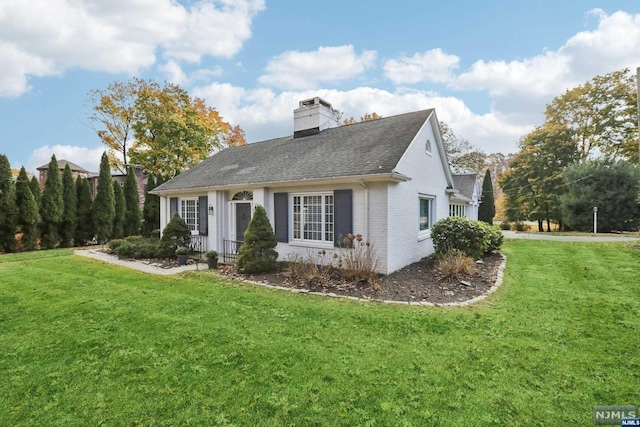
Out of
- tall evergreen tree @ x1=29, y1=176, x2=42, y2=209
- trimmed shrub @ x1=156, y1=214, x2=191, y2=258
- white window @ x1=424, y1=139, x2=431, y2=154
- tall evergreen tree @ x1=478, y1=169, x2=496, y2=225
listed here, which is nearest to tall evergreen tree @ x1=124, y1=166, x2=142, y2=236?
tall evergreen tree @ x1=29, y1=176, x2=42, y2=209

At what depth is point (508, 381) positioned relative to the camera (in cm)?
316

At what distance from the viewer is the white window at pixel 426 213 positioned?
10633mm

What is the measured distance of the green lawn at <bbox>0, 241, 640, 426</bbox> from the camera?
2719 millimetres

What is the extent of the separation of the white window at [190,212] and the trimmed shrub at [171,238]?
1.55 metres

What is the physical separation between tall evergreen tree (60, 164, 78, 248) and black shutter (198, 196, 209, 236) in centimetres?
852

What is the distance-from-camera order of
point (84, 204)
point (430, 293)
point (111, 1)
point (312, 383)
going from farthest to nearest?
point (84, 204) < point (111, 1) < point (430, 293) < point (312, 383)

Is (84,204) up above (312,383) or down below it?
above

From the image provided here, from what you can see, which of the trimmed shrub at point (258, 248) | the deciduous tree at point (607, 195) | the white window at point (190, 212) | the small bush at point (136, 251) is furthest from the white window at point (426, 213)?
the deciduous tree at point (607, 195)

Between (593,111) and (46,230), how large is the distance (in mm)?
40449

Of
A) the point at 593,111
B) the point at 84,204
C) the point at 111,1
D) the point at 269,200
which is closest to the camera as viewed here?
the point at 111,1

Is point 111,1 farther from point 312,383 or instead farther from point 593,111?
point 593,111

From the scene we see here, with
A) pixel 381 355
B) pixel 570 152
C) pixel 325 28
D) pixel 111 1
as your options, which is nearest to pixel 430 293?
pixel 381 355

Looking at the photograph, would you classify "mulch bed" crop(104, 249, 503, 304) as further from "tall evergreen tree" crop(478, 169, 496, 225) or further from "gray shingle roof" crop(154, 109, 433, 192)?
"tall evergreen tree" crop(478, 169, 496, 225)

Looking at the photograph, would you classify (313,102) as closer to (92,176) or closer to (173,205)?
(173,205)
